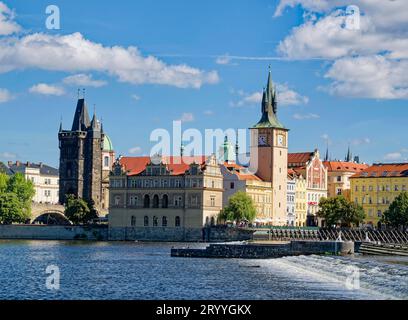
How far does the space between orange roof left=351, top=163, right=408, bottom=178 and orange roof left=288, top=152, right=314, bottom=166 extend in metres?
9.95

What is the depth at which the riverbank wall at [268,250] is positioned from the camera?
96312 millimetres

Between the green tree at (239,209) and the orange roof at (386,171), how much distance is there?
29.2m

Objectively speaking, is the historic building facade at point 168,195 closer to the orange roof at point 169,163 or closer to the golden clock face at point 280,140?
the orange roof at point 169,163

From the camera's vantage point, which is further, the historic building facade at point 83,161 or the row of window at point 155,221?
the historic building facade at point 83,161

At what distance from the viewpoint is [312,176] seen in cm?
17138

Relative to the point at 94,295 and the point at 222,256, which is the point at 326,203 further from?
the point at 94,295

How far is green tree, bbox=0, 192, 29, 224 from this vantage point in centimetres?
15725

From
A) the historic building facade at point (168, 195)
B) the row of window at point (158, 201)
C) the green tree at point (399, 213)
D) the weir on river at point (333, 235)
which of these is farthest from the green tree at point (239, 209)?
the green tree at point (399, 213)

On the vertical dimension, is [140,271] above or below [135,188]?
below

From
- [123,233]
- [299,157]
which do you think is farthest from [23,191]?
[299,157]

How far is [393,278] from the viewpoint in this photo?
63.1 metres

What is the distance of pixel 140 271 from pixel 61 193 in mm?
101103

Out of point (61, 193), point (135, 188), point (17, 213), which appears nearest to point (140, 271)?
point (135, 188)
